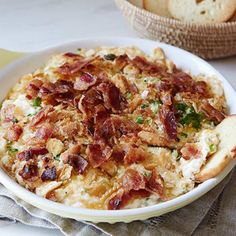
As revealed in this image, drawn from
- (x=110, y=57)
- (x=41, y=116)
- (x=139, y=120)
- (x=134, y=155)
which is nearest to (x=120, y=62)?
(x=110, y=57)

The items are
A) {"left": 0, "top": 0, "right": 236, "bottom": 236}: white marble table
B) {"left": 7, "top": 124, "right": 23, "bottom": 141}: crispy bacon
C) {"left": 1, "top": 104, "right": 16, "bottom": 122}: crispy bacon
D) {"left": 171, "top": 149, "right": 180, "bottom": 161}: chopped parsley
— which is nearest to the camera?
{"left": 171, "top": 149, "right": 180, "bottom": 161}: chopped parsley

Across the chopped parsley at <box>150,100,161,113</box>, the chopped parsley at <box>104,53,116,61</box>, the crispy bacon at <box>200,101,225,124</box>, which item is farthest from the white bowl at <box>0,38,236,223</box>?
the chopped parsley at <box>150,100,161,113</box>

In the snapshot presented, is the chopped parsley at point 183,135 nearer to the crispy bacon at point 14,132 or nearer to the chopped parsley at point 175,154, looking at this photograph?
the chopped parsley at point 175,154

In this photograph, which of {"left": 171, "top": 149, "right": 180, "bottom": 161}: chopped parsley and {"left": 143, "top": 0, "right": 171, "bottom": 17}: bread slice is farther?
{"left": 143, "top": 0, "right": 171, "bottom": 17}: bread slice

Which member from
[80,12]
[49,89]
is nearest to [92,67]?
[49,89]

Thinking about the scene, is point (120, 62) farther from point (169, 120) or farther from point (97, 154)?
point (97, 154)

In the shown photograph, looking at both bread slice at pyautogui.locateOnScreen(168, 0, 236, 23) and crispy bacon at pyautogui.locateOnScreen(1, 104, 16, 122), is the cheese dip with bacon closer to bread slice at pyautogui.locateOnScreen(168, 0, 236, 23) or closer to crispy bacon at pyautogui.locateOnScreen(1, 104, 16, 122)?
crispy bacon at pyautogui.locateOnScreen(1, 104, 16, 122)

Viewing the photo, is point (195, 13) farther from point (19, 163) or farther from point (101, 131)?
point (19, 163)
